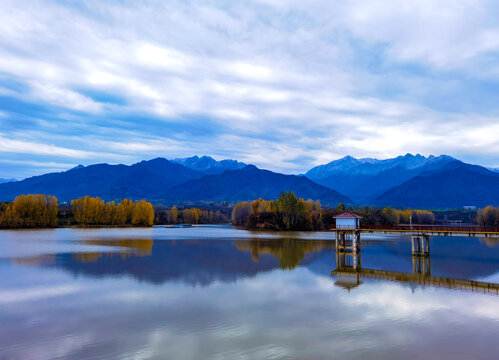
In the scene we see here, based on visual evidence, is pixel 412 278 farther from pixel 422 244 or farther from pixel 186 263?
pixel 186 263

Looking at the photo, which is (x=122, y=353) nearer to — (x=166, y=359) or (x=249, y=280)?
(x=166, y=359)

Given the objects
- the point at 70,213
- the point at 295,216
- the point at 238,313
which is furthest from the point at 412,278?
the point at 70,213

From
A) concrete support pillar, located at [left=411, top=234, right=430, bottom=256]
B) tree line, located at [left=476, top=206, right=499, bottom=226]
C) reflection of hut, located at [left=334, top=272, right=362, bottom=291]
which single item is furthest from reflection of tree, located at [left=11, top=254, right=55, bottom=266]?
tree line, located at [left=476, top=206, right=499, bottom=226]

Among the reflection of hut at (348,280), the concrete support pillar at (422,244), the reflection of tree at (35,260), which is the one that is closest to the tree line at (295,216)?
the concrete support pillar at (422,244)

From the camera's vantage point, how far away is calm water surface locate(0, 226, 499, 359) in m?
17.1

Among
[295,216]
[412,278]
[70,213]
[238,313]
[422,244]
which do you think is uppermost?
[70,213]

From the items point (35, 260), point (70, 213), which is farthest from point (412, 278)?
point (70, 213)

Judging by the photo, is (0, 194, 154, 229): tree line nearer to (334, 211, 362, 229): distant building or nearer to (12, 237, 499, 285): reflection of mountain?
(12, 237, 499, 285): reflection of mountain

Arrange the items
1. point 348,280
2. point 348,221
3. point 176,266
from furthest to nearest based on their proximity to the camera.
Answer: point 348,221, point 176,266, point 348,280

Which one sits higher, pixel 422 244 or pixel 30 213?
pixel 30 213

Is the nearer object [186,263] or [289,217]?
[186,263]

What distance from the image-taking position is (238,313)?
2295 cm

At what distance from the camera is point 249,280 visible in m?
33.6

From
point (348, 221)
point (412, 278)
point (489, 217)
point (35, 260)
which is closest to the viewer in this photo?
point (412, 278)
